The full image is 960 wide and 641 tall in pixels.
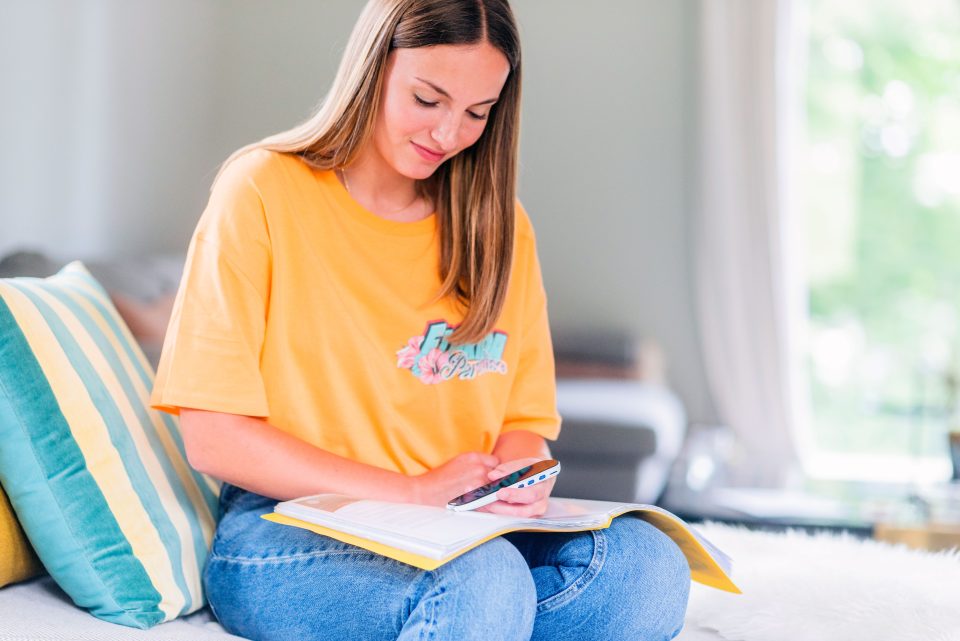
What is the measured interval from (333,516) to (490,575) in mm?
157

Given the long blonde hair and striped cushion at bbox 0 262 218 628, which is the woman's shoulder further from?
striped cushion at bbox 0 262 218 628

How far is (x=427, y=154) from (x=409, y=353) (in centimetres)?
25

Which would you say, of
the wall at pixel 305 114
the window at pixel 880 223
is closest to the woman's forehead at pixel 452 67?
the wall at pixel 305 114

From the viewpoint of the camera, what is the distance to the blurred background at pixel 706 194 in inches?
108

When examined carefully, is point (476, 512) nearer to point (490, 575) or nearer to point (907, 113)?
point (490, 575)

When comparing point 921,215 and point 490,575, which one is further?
point 921,215

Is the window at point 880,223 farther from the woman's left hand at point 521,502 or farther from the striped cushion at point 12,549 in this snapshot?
the striped cushion at point 12,549

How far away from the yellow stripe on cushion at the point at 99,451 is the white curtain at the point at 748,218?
2380 mm

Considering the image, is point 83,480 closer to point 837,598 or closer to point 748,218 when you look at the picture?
point 837,598

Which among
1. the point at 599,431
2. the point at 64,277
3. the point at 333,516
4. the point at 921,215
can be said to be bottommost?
the point at 599,431

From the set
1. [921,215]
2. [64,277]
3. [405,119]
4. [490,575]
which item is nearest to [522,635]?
[490,575]

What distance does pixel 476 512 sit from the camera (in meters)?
1.06

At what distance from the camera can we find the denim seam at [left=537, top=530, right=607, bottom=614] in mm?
1061

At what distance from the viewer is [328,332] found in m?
1.22
